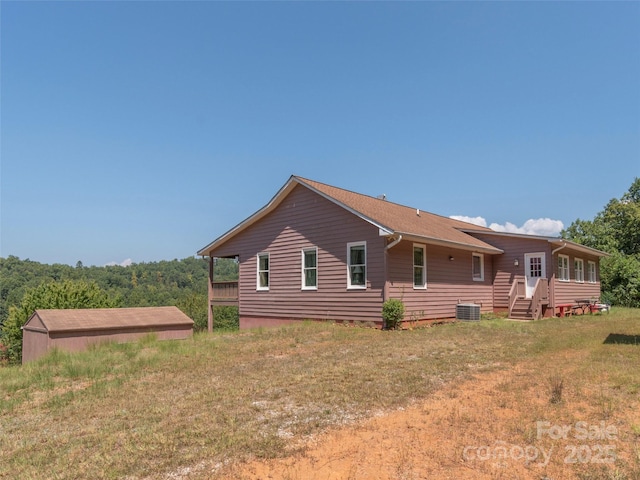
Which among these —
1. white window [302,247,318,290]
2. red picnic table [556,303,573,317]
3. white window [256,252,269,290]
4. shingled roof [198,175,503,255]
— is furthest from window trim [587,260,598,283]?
white window [256,252,269,290]

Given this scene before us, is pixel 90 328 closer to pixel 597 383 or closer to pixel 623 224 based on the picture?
pixel 597 383

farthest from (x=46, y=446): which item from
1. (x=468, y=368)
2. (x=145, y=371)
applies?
(x=468, y=368)

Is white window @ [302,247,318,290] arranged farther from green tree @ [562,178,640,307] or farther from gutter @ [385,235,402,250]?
green tree @ [562,178,640,307]

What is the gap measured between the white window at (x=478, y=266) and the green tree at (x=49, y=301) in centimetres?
1937

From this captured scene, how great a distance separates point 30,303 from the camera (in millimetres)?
24734

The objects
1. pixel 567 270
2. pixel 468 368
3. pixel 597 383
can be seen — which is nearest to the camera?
pixel 597 383

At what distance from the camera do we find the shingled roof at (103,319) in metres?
12.2

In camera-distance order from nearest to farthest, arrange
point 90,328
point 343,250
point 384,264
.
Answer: point 90,328 → point 384,264 → point 343,250

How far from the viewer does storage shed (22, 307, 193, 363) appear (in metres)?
12.0

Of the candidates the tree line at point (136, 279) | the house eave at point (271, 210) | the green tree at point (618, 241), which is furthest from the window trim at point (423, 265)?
the tree line at point (136, 279)

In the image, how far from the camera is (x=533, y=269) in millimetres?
18281

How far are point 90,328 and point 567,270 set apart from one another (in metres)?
19.8

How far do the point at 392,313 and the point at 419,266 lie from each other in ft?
8.64

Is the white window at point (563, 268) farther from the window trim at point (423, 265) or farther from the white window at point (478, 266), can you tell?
the window trim at point (423, 265)
